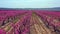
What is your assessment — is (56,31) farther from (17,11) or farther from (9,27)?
(17,11)

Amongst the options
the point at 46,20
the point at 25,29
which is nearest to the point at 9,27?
the point at 25,29

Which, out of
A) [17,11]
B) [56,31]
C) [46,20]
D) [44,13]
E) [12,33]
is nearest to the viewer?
[12,33]

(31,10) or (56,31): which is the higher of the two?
(31,10)

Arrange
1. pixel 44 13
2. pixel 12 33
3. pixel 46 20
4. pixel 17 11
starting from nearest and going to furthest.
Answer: pixel 12 33
pixel 46 20
pixel 44 13
pixel 17 11

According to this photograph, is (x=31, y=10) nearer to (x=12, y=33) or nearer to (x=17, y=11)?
(x=17, y=11)

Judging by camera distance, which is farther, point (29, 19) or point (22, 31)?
point (29, 19)

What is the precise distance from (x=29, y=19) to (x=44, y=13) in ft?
1.20

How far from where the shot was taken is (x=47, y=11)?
2.87m

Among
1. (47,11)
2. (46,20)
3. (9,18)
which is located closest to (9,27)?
(9,18)

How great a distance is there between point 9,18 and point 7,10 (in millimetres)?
403

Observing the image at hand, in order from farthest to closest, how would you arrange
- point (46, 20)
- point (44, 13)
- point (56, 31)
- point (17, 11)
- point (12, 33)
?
1. point (17, 11)
2. point (44, 13)
3. point (46, 20)
4. point (56, 31)
5. point (12, 33)

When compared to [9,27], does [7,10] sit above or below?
above

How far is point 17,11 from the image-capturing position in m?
2.96

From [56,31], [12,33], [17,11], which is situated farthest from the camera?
[17,11]
